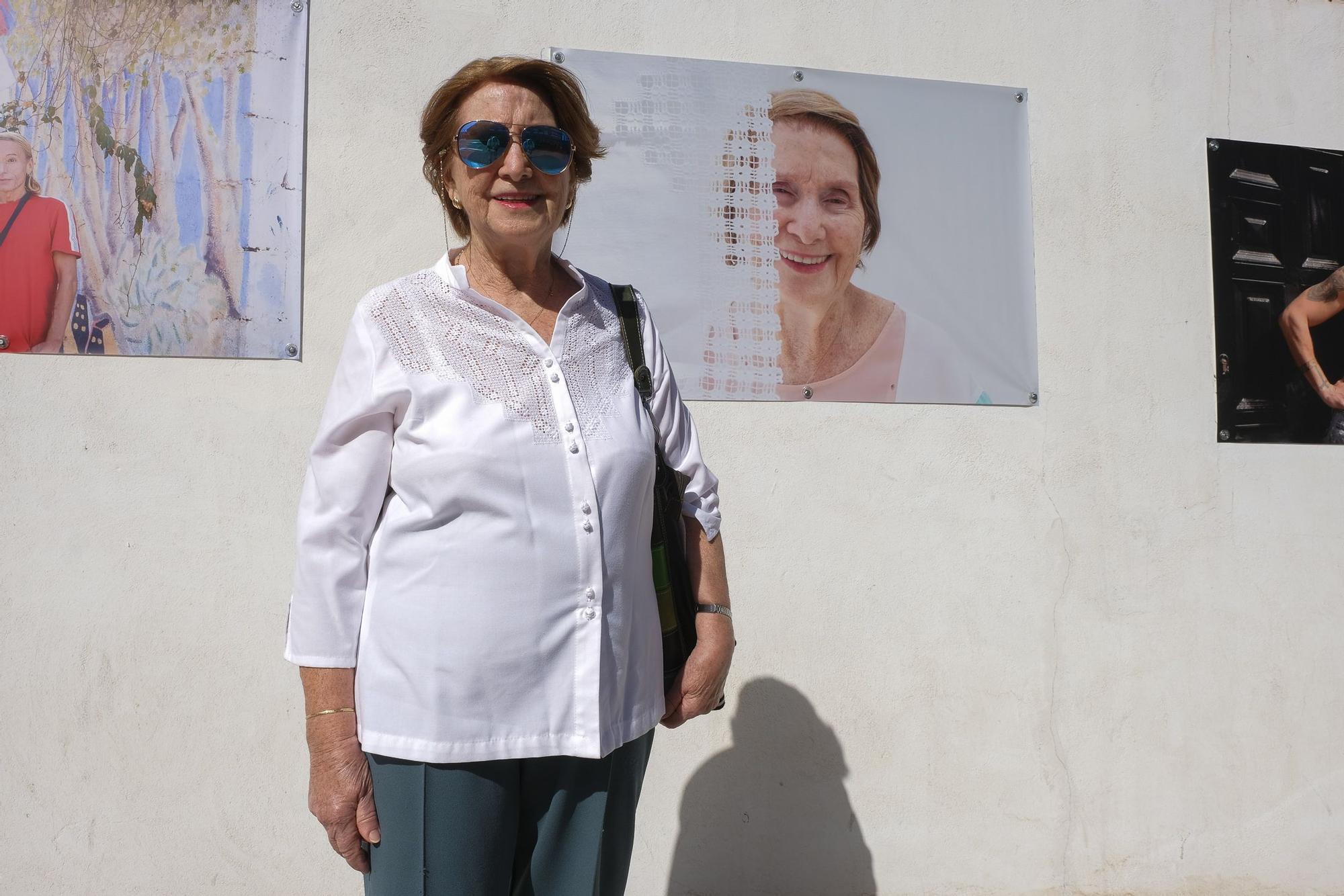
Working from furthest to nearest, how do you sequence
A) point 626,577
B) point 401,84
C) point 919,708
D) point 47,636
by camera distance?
point 919,708 < point 401,84 < point 47,636 < point 626,577

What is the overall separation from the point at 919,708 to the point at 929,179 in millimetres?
1671

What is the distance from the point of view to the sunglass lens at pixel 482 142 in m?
1.58

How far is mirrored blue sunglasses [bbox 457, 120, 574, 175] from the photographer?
159 cm

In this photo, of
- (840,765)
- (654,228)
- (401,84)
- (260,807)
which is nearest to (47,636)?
(260,807)

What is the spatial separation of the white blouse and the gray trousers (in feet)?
0.19

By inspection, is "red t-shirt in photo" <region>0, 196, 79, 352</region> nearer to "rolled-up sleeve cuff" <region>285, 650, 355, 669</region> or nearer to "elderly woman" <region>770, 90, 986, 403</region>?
"rolled-up sleeve cuff" <region>285, 650, 355, 669</region>

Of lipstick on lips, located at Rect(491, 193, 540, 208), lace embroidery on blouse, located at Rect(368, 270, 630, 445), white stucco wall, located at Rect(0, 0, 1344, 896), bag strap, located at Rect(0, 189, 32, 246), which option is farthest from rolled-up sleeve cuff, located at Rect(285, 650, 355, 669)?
bag strap, located at Rect(0, 189, 32, 246)

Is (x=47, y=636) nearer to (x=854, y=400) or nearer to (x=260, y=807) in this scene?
(x=260, y=807)

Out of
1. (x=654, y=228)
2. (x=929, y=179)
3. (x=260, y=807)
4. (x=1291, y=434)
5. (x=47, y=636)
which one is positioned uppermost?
(x=929, y=179)

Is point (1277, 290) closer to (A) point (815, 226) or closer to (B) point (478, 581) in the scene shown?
(A) point (815, 226)

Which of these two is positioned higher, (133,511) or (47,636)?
(133,511)

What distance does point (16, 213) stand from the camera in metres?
2.61

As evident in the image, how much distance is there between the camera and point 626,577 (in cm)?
158
